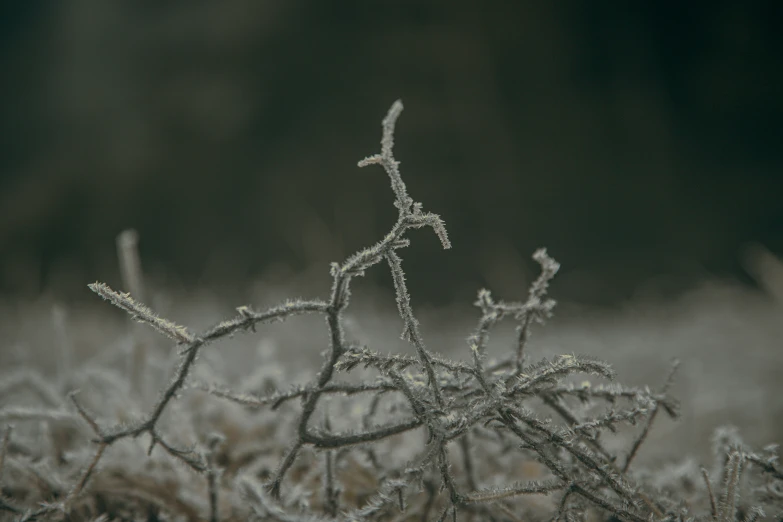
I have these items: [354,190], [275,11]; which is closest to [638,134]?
[354,190]

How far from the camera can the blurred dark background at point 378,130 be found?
25.0 feet

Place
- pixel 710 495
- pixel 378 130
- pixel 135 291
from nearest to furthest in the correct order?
pixel 710 495 < pixel 135 291 < pixel 378 130

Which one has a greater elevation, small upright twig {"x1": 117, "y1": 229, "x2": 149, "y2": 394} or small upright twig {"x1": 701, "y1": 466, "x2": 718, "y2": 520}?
small upright twig {"x1": 117, "y1": 229, "x2": 149, "y2": 394}

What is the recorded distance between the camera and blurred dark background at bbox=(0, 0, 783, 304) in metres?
7.63

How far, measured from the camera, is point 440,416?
809 millimetres

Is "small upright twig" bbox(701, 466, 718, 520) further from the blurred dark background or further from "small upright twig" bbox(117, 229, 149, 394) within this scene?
the blurred dark background

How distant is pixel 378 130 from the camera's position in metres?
8.35

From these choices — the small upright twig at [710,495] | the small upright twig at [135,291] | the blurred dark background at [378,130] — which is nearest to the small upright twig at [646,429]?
the small upright twig at [710,495]

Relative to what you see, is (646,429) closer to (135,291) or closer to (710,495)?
(710,495)

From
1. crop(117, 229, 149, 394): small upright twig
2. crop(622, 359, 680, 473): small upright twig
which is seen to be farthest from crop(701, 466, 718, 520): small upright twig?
crop(117, 229, 149, 394): small upright twig

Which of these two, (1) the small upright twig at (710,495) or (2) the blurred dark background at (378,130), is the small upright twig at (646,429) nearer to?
(1) the small upright twig at (710,495)

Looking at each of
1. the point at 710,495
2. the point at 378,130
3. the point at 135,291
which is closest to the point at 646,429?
the point at 710,495

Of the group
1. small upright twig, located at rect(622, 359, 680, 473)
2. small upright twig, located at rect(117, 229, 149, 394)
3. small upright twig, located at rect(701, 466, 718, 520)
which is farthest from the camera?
small upright twig, located at rect(117, 229, 149, 394)

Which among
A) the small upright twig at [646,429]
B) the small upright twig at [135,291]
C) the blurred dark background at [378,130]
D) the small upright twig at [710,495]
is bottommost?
the small upright twig at [710,495]
